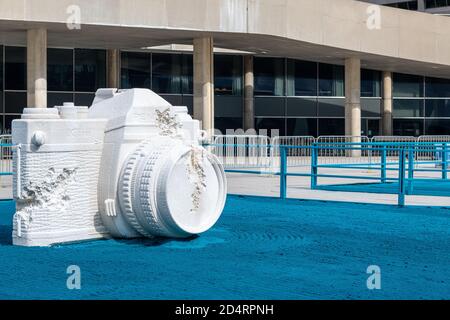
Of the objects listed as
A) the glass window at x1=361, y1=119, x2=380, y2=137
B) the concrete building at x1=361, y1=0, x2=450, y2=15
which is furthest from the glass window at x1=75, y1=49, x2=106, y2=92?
the concrete building at x1=361, y1=0, x2=450, y2=15

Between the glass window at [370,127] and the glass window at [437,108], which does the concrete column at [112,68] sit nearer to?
the glass window at [370,127]

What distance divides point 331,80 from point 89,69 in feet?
45.8

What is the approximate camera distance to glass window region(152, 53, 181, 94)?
4231 cm

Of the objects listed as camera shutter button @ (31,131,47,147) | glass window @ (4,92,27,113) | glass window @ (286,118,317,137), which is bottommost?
camera shutter button @ (31,131,47,147)

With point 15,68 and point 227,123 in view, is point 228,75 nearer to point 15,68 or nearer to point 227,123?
point 227,123

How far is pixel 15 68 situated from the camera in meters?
39.3

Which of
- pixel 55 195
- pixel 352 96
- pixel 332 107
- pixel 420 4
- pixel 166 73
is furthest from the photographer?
pixel 420 4

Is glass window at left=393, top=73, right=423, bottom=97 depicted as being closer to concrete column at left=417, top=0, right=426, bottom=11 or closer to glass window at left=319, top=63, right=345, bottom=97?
glass window at left=319, top=63, right=345, bottom=97

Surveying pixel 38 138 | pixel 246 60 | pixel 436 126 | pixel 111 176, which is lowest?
pixel 111 176

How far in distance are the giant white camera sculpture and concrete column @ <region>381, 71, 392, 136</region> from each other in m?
37.3

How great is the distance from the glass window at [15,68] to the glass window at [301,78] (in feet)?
46.9

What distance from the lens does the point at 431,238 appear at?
1179 centimetres

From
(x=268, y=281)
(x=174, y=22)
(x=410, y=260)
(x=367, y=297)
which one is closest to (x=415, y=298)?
(x=367, y=297)

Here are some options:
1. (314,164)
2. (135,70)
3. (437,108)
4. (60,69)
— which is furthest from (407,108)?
(314,164)
